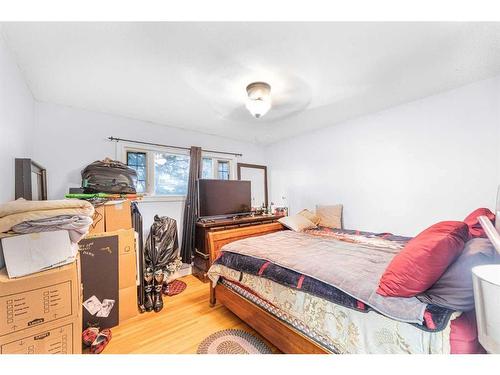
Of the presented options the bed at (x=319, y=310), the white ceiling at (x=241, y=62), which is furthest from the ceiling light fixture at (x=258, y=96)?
the bed at (x=319, y=310)

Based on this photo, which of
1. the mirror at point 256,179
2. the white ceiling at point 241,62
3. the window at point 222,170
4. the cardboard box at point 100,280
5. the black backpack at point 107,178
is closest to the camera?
the white ceiling at point 241,62

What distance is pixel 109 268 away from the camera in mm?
1926

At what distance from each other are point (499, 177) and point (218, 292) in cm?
301

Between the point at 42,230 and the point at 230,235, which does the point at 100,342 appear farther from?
the point at 230,235

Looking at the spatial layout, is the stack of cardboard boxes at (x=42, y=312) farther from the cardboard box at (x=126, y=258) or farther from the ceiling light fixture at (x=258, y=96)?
the ceiling light fixture at (x=258, y=96)

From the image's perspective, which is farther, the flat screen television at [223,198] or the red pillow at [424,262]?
the flat screen television at [223,198]

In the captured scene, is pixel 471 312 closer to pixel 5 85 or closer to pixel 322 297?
pixel 322 297

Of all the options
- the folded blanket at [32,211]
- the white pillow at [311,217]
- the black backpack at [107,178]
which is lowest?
the white pillow at [311,217]

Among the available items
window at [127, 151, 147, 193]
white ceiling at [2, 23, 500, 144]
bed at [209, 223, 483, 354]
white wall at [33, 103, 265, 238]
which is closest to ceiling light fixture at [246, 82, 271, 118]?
white ceiling at [2, 23, 500, 144]

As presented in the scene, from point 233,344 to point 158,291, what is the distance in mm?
1098

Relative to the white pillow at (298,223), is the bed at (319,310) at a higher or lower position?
lower

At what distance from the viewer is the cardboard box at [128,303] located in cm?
199

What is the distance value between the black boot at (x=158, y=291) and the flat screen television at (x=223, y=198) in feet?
3.32

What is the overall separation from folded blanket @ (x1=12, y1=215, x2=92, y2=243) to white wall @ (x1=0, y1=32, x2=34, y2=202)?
1.45 feet
